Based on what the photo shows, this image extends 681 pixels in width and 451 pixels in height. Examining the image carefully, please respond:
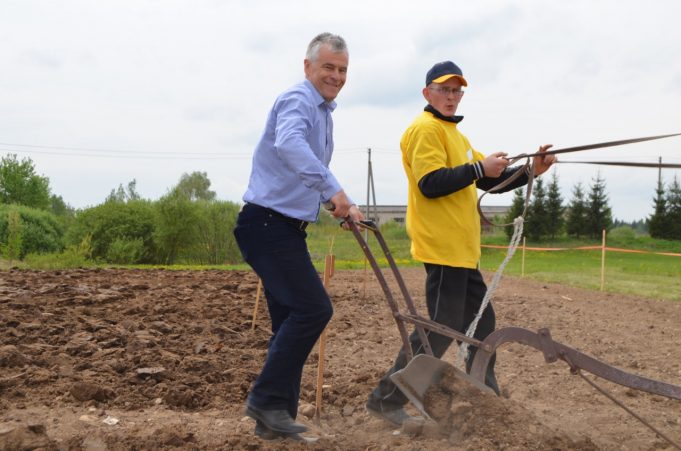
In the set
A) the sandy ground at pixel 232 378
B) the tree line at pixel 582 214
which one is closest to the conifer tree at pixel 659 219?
the tree line at pixel 582 214

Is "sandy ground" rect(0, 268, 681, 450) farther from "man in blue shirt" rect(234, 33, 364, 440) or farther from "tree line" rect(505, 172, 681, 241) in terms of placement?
"tree line" rect(505, 172, 681, 241)

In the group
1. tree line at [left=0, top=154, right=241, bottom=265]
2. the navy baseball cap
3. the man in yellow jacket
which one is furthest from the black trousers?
tree line at [left=0, top=154, right=241, bottom=265]

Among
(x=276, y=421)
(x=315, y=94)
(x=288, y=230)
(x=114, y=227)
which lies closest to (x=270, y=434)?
(x=276, y=421)

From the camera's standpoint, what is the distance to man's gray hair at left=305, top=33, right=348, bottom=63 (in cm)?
350

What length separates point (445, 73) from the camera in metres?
4.04

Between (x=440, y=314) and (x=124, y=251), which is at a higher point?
(x=440, y=314)

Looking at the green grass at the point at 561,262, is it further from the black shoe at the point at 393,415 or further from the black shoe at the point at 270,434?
the black shoe at the point at 270,434

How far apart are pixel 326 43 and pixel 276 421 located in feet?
6.13

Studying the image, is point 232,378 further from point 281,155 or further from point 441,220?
point 281,155

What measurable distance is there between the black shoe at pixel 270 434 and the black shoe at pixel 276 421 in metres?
0.02

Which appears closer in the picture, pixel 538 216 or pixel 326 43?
pixel 326 43

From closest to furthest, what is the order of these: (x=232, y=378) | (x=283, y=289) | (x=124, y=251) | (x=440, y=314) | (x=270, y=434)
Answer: (x=283, y=289) < (x=270, y=434) < (x=440, y=314) < (x=232, y=378) < (x=124, y=251)

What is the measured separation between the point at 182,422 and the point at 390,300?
4.51ft

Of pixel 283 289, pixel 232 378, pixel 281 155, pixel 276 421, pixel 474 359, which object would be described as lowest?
pixel 232 378
